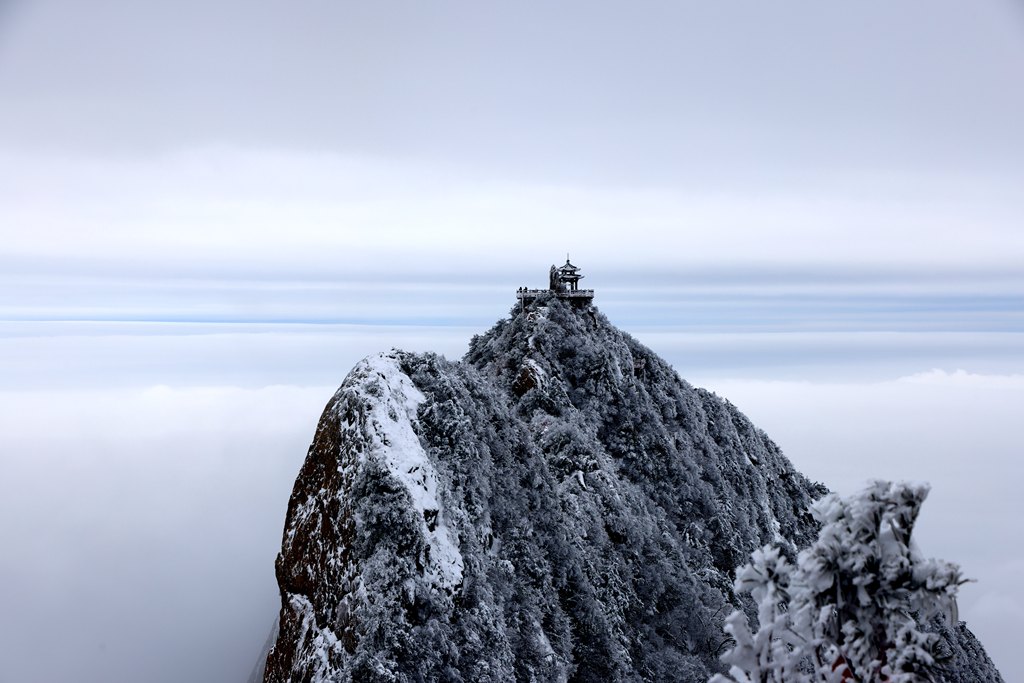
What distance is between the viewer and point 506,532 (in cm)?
3303

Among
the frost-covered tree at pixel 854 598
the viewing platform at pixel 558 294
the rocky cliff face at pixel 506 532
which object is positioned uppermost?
the viewing platform at pixel 558 294

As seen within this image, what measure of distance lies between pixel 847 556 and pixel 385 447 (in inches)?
835

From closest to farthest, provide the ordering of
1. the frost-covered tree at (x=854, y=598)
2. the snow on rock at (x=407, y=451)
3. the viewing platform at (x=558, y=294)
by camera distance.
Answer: the frost-covered tree at (x=854, y=598), the snow on rock at (x=407, y=451), the viewing platform at (x=558, y=294)

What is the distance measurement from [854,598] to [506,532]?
2359 centimetres

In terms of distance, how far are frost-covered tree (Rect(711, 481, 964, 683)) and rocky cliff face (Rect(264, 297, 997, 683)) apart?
17.5 meters

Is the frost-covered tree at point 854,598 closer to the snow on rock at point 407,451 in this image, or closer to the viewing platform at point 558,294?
the snow on rock at point 407,451

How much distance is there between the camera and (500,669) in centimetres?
2730

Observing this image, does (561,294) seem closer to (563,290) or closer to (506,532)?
(563,290)

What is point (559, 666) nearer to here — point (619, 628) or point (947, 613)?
point (619, 628)

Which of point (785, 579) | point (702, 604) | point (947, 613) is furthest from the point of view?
point (702, 604)

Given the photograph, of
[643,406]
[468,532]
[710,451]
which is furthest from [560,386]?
[468,532]

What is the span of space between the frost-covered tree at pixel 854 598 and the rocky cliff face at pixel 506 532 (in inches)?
688

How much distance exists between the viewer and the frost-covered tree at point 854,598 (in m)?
10.1

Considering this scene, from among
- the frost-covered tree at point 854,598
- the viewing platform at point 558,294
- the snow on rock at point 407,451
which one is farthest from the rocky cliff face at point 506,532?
the frost-covered tree at point 854,598
